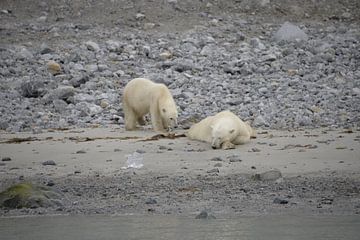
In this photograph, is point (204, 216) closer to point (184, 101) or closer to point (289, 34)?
point (184, 101)

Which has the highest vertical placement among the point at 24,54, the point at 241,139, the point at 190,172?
the point at 24,54

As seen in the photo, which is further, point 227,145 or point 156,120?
point 156,120

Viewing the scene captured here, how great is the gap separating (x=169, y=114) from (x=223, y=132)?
5.99 ft

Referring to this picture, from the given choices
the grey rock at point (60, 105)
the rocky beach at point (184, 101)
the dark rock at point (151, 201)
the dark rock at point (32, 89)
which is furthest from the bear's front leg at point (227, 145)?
the dark rock at point (32, 89)

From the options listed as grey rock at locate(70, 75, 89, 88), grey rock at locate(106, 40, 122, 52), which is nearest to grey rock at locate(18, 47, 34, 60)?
grey rock at locate(106, 40, 122, 52)

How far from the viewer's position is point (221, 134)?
12547 mm

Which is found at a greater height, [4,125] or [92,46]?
[92,46]

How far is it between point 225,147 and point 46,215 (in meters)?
3.70

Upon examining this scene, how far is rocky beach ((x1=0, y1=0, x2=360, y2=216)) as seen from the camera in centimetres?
1001

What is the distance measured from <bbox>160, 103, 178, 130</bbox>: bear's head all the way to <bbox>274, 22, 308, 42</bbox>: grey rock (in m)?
8.59

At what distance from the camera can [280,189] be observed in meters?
9.95

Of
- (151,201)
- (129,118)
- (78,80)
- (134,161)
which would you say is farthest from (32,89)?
(151,201)

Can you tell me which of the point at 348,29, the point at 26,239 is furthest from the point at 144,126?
the point at 348,29

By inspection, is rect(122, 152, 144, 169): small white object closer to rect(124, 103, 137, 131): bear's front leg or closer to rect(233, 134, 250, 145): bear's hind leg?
rect(233, 134, 250, 145): bear's hind leg
